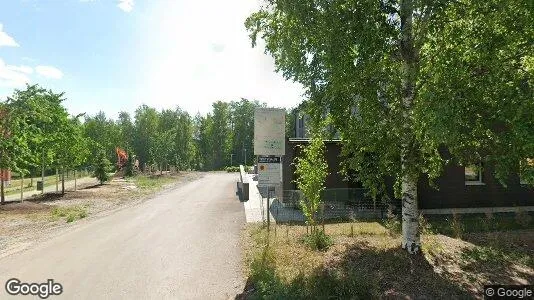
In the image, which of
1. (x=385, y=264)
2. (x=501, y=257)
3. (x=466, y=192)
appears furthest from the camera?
(x=466, y=192)

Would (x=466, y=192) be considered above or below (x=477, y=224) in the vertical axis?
above

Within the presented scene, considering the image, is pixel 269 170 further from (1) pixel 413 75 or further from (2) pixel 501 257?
(2) pixel 501 257

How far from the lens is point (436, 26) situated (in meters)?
8.35

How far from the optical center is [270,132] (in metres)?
13.4

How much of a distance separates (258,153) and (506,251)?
802 centimetres

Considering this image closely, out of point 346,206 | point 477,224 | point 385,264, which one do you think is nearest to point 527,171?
point 385,264

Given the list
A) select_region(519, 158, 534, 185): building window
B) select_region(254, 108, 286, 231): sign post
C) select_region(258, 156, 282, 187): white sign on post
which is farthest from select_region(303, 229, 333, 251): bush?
select_region(519, 158, 534, 185): building window

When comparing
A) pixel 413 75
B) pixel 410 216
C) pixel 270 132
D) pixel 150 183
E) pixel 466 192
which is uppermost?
pixel 413 75

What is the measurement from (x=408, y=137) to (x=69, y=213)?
1817 centimetres

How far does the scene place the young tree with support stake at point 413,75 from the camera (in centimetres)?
714

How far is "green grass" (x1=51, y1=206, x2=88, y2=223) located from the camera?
1883 centimetres

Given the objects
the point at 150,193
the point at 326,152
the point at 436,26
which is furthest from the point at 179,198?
the point at 436,26

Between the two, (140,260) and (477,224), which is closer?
(140,260)

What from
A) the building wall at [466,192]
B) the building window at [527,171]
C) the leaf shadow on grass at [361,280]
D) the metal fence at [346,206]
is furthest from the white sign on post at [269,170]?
the building window at [527,171]
